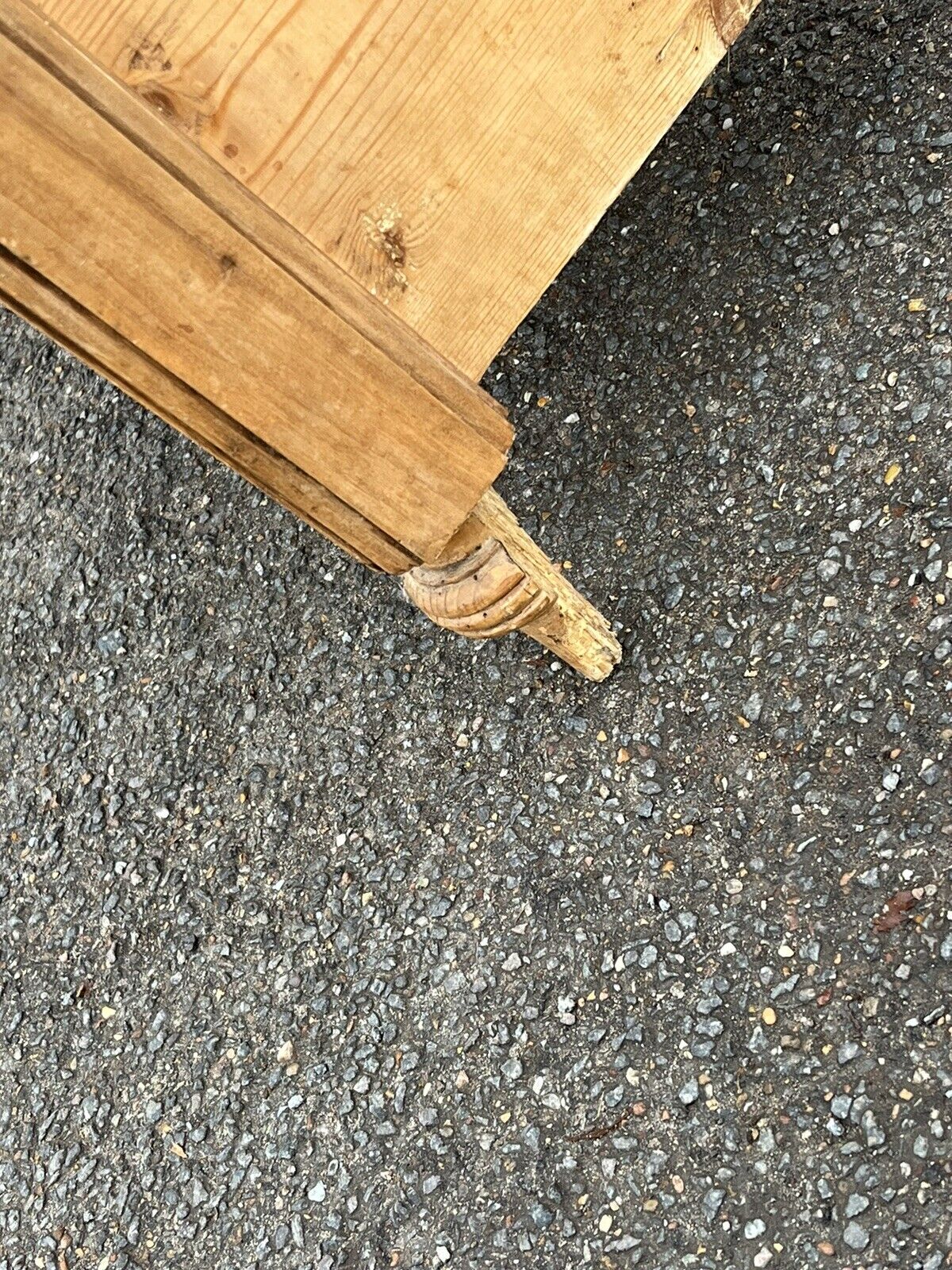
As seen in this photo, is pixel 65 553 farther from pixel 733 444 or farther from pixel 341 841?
pixel 733 444

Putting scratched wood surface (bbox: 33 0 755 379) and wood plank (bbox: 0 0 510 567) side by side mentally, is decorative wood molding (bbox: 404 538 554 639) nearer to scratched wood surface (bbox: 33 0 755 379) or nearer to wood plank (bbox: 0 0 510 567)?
wood plank (bbox: 0 0 510 567)

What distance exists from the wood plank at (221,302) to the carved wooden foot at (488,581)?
0.10 m

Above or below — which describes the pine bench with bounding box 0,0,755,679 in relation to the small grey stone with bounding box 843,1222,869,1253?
above

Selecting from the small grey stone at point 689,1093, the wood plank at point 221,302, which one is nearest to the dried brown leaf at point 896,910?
the small grey stone at point 689,1093

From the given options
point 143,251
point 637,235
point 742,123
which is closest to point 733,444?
point 637,235

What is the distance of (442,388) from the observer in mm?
1287

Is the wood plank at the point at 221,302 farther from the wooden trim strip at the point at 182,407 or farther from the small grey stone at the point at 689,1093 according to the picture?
the small grey stone at the point at 689,1093

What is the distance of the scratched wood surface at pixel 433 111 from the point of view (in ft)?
3.72

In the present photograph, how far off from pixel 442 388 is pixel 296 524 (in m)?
1.20

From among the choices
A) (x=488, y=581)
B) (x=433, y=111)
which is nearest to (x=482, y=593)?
(x=488, y=581)

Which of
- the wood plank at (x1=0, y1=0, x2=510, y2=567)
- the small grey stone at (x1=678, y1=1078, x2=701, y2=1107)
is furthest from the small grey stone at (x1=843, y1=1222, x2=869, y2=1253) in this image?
the wood plank at (x1=0, y1=0, x2=510, y2=567)

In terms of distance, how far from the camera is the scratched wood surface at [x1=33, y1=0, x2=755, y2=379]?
1.13 meters

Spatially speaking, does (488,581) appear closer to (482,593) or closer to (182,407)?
(482,593)

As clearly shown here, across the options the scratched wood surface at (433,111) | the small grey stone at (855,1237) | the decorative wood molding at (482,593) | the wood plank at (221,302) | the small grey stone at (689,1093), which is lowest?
the small grey stone at (689,1093)
